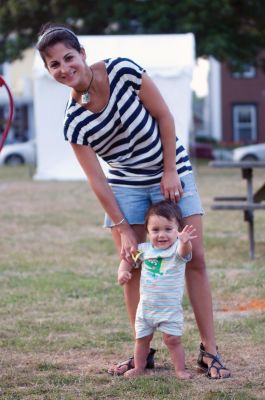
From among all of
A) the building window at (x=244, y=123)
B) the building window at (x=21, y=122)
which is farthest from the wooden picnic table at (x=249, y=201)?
the building window at (x=21, y=122)

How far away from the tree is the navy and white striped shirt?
2010cm

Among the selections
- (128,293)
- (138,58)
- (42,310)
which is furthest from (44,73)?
(128,293)

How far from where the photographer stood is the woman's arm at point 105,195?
422 cm

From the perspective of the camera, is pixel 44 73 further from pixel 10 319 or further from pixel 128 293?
pixel 128 293

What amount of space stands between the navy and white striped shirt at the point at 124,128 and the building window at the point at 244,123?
127 ft

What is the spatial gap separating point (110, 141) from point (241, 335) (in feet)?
5.58

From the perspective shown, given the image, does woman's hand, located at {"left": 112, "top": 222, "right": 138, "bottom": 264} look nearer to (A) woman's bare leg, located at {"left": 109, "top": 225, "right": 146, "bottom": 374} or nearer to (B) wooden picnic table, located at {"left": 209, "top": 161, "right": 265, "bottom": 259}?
(A) woman's bare leg, located at {"left": 109, "top": 225, "right": 146, "bottom": 374}

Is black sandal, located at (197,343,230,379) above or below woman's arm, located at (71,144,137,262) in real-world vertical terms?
below

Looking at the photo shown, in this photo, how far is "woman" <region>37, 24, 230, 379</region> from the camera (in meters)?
4.06

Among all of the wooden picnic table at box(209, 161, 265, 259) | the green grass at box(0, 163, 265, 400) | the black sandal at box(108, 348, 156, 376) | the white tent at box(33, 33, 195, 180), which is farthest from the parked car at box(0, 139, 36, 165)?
the black sandal at box(108, 348, 156, 376)

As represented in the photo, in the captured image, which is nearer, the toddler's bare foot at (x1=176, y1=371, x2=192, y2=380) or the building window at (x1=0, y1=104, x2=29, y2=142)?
the toddler's bare foot at (x1=176, y1=371, x2=192, y2=380)

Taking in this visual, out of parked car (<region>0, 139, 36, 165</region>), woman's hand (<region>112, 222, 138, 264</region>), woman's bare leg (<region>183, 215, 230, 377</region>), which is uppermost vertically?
parked car (<region>0, 139, 36, 165</region>)

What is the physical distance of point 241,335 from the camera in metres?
5.27

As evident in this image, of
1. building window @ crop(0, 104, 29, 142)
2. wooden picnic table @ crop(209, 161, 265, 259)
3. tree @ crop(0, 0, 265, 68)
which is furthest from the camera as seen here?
building window @ crop(0, 104, 29, 142)
